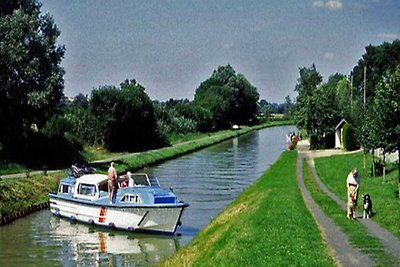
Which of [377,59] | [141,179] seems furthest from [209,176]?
[377,59]

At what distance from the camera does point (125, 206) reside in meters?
36.1

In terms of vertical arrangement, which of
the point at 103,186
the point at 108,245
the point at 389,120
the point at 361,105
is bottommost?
the point at 108,245

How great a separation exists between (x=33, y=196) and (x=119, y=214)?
11186 mm

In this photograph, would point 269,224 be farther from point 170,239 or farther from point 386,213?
point 170,239

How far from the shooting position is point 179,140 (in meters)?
119

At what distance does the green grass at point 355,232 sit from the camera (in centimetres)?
1952

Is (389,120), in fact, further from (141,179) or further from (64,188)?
(64,188)

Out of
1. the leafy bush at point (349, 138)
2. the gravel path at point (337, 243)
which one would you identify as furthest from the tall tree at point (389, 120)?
the leafy bush at point (349, 138)

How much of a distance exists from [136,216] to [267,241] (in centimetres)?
1502

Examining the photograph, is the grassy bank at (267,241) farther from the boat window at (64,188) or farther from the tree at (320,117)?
the tree at (320,117)

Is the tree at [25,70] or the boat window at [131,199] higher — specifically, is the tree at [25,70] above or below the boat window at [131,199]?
above

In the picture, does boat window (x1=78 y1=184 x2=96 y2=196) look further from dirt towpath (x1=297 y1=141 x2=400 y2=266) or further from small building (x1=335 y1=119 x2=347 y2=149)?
small building (x1=335 y1=119 x2=347 y2=149)

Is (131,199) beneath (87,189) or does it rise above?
beneath

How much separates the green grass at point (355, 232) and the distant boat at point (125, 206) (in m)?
7.10
